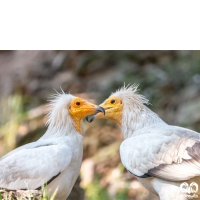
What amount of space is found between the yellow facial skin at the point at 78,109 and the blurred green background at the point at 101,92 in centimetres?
328

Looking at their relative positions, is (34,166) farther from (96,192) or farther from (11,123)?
(11,123)

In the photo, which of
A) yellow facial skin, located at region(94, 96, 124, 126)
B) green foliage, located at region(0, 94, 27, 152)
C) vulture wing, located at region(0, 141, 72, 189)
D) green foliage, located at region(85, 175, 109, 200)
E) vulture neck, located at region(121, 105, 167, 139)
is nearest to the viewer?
vulture wing, located at region(0, 141, 72, 189)

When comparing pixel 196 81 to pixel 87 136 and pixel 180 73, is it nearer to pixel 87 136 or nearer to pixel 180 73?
pixel 180 73

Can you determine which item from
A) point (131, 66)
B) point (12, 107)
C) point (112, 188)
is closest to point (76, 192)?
point (112, 188)

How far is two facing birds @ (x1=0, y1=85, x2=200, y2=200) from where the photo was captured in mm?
2732

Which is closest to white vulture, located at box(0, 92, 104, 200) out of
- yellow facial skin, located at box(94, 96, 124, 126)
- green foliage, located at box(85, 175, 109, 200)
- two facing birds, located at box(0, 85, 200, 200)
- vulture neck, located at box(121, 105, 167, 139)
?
two facing birds, located at box(0, 85, 200, 200)

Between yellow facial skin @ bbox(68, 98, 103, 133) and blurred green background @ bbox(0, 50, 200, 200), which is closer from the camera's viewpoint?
yellow facial skin @ bbox(68, 98, 103, 133)

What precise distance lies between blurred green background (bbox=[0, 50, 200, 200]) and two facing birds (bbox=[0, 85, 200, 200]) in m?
3.33

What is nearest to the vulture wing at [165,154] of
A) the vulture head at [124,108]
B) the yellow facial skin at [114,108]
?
the vulture head at [124,108]

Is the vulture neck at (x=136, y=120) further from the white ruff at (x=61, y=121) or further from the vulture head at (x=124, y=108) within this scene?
the white ruff at (x=61, y=121)

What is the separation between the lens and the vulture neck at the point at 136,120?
3.56 meters

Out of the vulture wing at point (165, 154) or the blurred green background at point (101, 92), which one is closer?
the vulture wing at point (165, 154)

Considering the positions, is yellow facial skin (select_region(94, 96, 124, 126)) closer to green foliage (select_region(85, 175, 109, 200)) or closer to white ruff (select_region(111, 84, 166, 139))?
white ruff (select_region(111, 84, 166, 139))

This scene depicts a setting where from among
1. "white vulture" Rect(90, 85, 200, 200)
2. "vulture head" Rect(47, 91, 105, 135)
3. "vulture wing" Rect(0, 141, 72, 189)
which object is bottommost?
"vulture wing" Rect(0, 141, 72, 189)
